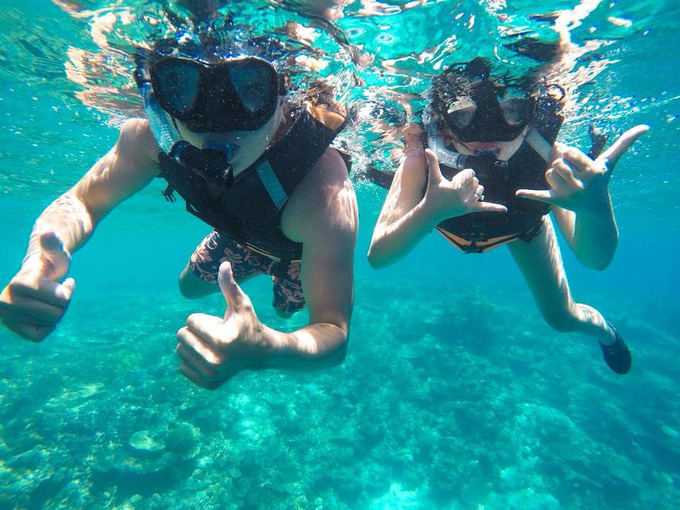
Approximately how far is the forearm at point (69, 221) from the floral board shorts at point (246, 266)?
1.56 meters

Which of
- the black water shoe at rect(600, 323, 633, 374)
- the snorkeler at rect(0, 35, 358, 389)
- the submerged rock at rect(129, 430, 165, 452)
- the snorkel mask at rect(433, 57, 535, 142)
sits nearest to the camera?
the snorkeler at rect(0, 35, 358, 389)

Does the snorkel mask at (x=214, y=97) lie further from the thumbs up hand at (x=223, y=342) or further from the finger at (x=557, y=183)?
the finger at (x=557, y=183)

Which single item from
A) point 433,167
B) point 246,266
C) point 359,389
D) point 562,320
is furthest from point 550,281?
point 359,389

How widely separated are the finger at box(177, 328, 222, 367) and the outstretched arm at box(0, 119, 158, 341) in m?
0.92

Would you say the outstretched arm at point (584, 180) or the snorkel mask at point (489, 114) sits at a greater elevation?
the snorkel mask at point (489, 114)

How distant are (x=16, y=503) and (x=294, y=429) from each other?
608 centimetres

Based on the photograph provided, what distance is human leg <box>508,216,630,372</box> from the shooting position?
5430 millimetres

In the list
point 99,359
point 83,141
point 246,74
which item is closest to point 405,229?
point 246,74

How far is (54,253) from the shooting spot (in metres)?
2.43

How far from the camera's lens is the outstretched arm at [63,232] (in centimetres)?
209

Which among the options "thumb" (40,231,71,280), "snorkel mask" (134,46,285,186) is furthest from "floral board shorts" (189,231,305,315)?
"thumb" (40,231,71,280)

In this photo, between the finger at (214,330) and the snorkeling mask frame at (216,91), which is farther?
the snorkeling mask frame at (216,91)

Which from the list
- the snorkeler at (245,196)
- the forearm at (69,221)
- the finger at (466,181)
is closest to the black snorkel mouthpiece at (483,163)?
the finger at (466,181)

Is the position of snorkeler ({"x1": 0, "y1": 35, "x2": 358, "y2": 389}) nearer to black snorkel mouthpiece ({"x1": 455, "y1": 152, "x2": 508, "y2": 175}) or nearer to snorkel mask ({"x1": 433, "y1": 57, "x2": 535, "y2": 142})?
black snorkel mouthpiece ({"x1": 455, "y1": 152, "x2": 508, "y2": 175})
